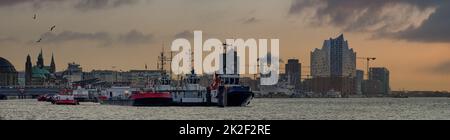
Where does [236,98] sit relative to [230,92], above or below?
below

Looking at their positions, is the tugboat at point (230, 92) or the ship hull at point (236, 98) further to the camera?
the tugboat at point (230, 92)

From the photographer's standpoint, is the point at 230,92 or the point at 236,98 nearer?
the point at 230,92

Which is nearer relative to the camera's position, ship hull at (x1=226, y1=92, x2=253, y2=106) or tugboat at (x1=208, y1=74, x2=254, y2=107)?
ship hull at (x1=226, y1=92, x2=253, y2=106)

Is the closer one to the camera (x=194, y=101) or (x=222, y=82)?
→ (x=222, y=82)

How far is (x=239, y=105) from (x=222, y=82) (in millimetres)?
6894
